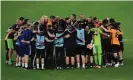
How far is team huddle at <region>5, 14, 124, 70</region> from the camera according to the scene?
1694cm

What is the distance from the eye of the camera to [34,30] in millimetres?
16969

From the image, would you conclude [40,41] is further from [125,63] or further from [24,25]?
[125,63]

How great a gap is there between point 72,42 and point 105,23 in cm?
163

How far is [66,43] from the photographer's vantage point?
55.8ft

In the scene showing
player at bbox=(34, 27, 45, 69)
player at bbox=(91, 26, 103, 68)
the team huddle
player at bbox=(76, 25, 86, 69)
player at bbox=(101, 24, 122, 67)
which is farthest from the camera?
player at bbox=(101, 24, 122, 67)

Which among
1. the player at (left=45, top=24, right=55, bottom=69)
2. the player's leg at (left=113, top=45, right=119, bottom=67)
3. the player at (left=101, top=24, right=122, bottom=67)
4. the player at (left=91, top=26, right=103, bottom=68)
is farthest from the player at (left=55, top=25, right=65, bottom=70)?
the player's leg at (left=113, top=45, right=119, bottom=67)

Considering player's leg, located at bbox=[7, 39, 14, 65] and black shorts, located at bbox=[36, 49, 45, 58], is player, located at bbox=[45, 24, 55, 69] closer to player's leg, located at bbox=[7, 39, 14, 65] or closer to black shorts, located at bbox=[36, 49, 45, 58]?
black shorts, located at bbox=[36, 49, 45, 58]

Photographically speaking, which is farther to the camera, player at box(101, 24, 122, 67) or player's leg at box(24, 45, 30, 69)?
player at box(101, 24, 122, 67)

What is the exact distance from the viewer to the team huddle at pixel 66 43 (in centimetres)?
1694

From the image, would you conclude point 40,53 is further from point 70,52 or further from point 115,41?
point 115,41

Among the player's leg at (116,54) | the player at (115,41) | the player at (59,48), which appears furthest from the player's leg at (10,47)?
the player's leg at (116,54)

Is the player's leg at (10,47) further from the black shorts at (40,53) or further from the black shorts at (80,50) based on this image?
the black shorts at (80,50)

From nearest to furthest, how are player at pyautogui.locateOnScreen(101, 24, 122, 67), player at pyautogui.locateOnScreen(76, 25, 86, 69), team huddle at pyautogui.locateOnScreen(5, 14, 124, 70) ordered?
team huddle at pyautogui.locateOnScreen(5, 14, 124, 70), player at pyautogui.locateOnScreen(76, 25, 86, 69), player at pyautogui.locateOnScreen(101, 24, 122, 67)

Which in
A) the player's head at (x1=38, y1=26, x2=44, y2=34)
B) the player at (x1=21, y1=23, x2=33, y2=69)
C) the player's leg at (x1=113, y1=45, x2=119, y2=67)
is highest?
the player's head at (x1=38, y1=26, x2=44, y2=34)
